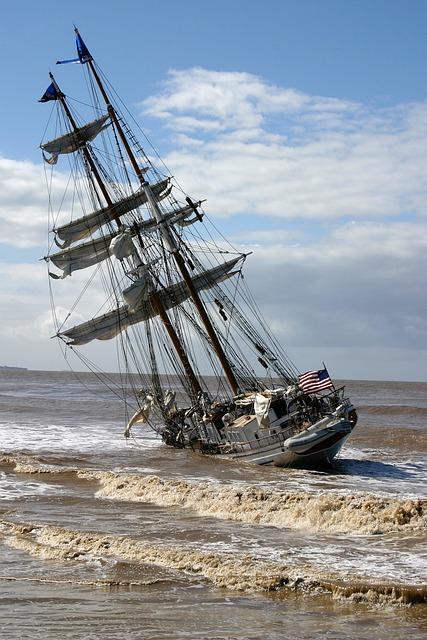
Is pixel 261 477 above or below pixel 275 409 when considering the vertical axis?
below

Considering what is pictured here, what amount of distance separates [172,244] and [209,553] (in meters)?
28.2

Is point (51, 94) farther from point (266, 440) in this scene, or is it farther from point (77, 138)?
point (266, 440)

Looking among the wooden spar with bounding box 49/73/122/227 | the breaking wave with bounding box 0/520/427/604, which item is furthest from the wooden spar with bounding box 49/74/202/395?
the breaking wave with bounding box 0/520/427/604

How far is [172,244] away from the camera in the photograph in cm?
4366

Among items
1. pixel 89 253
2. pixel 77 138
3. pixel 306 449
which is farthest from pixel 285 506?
pixel 77 138

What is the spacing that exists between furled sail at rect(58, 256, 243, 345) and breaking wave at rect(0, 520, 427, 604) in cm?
2605

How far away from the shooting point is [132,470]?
1330 inches

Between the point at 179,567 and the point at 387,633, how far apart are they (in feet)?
16.2

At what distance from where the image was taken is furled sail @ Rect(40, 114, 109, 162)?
48.0 meters

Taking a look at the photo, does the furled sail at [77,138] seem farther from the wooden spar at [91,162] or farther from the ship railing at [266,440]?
the ship railing at [266,440]

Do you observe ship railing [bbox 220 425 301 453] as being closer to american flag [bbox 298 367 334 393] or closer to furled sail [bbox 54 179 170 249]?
american flag [bbox 298 367 334 393]

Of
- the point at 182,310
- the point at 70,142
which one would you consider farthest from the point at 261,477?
the point at 70,142

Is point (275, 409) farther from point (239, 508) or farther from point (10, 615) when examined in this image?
point (10, 615)

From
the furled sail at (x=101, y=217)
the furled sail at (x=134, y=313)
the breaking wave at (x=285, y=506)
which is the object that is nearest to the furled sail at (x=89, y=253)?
the furled sail at (x=101, y=217)
